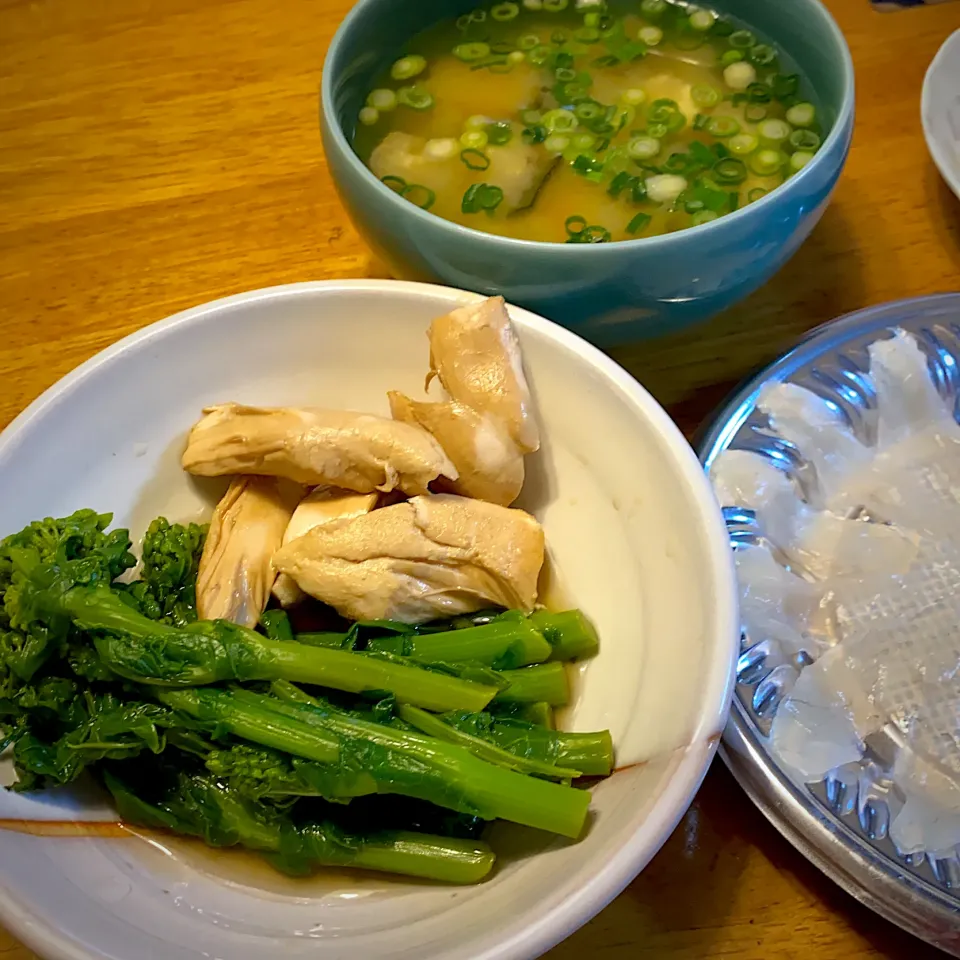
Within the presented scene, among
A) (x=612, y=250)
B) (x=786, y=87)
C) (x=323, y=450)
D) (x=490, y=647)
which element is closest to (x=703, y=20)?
(x=786, y=87)

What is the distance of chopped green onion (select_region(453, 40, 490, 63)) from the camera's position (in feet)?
4.91

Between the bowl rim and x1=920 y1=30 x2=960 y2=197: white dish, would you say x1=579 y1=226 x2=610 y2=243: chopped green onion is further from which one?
x1=920 y1=30 x2=960 y2=197: white dish

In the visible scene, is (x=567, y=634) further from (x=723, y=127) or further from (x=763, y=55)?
(x=763, y=55)

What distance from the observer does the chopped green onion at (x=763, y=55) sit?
1.45 meters

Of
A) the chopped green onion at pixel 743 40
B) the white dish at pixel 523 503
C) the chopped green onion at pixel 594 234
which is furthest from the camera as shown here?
the chopped green onion at pixel 743 40

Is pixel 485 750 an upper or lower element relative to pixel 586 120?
lower

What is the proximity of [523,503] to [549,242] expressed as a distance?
1.16 ft

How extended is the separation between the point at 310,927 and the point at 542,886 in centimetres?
25

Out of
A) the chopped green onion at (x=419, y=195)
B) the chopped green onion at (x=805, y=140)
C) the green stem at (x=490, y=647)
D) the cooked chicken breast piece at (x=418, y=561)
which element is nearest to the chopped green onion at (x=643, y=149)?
the chopped green onion at (x=805, y=140)

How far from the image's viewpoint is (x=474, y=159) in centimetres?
138

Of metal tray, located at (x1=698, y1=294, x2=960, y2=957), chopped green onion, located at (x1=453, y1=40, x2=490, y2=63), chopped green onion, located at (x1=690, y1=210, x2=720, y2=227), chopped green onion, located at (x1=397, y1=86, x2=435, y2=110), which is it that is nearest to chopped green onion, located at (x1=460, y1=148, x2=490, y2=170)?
chopped green onion, located at (x1=397, y1=86, x2=435, y2=110)

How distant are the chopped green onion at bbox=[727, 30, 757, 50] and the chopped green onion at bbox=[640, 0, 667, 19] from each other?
0.15 m

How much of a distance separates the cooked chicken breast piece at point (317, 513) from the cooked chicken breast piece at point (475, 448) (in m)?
0.11

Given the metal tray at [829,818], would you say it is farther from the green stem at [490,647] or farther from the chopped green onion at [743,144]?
the chopped green onion at [743,144]
